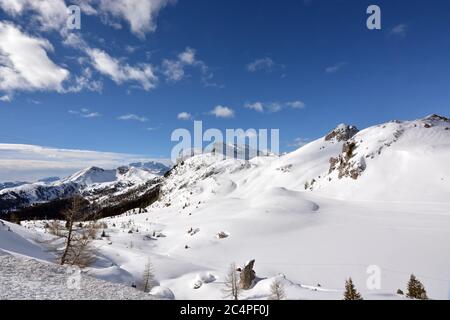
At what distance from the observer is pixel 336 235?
41.2 m

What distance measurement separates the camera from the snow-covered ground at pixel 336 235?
2994 centimetres

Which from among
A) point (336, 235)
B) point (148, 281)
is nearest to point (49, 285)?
point (148, 281)

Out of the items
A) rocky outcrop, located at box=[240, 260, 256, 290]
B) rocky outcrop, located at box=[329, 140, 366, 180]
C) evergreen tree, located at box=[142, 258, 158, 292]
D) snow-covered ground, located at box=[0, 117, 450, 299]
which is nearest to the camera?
snow-covered ground, located at box=[0, 117, 450, 299]

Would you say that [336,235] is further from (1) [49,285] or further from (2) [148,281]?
→ (1) [49,285]

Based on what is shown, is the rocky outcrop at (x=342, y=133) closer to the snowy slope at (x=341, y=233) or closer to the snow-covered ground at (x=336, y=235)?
the snowy slope at (x=341, y=233)

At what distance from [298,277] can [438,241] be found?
16535mm

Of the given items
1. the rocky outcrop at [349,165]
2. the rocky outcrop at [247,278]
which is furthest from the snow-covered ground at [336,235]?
the rocky outcrop at [247,278]

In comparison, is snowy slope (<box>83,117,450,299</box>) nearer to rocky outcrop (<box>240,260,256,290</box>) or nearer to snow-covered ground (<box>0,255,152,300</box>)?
rocky outcrop (<box>240,260,256,290</box>)

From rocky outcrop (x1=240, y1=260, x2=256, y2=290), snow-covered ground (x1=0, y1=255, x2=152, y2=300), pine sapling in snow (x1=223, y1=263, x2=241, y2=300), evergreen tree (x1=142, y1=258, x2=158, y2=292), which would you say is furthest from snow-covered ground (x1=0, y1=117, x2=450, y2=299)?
snow-covered ground (x1=0, y1=255, x2=152, y2=300)

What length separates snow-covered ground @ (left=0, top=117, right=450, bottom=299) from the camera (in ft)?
98.2

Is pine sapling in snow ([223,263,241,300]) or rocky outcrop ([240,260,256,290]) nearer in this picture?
pine sapling in snow ([223,263,241,300])

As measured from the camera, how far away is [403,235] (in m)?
37.4
